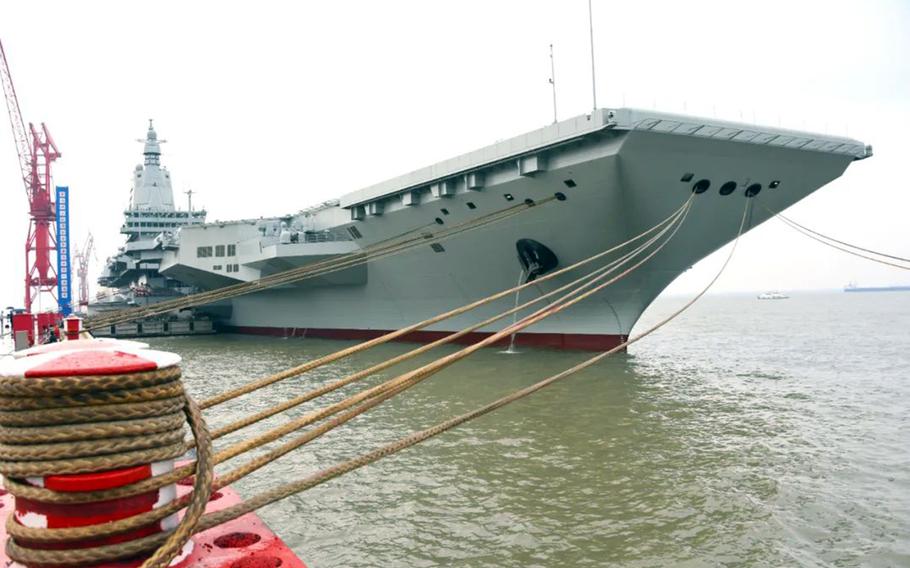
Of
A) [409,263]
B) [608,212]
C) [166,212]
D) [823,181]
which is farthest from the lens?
[166,212]

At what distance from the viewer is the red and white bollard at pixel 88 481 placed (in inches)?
74.3

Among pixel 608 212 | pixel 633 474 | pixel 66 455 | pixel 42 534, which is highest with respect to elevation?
pixel 608 212

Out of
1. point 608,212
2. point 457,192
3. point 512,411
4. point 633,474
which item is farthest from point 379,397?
point 457,192

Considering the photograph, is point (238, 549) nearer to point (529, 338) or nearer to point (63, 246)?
point (529, 338)

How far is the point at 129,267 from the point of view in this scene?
36.4 m

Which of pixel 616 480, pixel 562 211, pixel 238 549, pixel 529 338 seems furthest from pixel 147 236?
pixel 238 549

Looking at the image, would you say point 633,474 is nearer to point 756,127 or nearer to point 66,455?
point 66,455

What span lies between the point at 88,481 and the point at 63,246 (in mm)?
34127

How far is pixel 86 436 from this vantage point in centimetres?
189

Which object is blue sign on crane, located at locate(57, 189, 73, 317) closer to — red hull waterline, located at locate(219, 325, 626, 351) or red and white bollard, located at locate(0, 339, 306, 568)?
red hull waterline, located at locate(219, 325, 626, 351)

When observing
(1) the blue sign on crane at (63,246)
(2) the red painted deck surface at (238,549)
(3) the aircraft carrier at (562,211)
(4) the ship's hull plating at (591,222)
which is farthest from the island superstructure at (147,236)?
(2) the red painted deck surface at (238,549)

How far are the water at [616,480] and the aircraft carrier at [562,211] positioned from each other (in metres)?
4.00

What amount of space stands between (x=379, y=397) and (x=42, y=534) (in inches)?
60.3

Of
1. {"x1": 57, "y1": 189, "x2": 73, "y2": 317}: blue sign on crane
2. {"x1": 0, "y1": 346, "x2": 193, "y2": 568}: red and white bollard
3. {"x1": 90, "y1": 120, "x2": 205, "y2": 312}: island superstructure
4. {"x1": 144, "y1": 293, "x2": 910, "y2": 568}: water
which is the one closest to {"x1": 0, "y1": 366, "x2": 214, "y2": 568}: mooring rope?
{"x1": 0, "y1": 346, "x2": 193, "y2": 568}: red and white bollard
